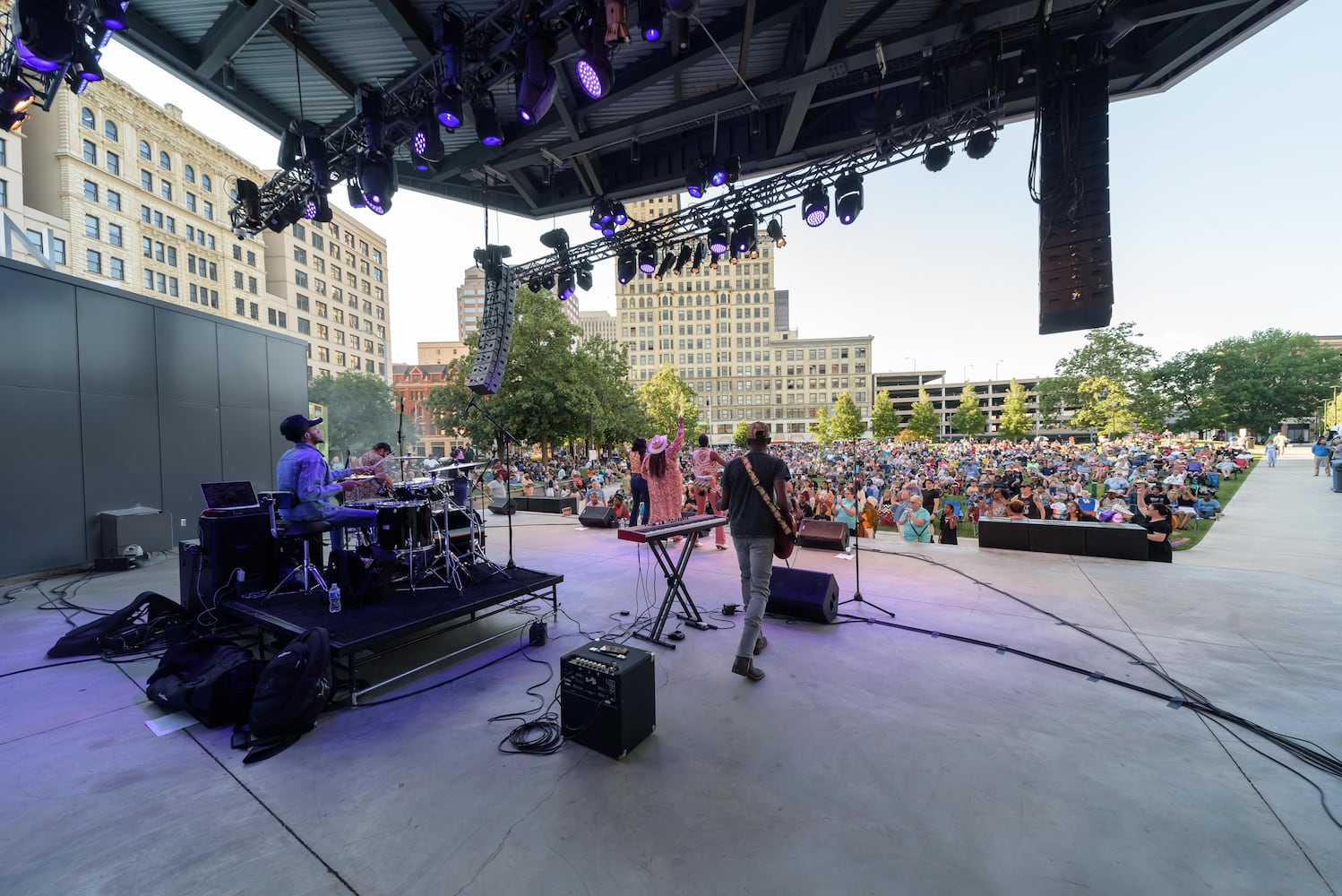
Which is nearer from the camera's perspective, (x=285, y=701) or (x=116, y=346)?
(x=285, y=701)

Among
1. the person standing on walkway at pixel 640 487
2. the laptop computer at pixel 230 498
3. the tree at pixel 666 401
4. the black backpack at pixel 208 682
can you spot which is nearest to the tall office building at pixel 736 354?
the tree at pixel 666 401

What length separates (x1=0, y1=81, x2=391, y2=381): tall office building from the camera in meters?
35.2

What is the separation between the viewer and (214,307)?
46094mm

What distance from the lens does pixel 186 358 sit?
10.7 metres

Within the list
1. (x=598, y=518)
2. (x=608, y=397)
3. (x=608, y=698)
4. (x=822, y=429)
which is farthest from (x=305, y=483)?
(x=822, y=429)

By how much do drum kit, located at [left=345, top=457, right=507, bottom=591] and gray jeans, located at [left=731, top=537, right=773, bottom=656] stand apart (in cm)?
296

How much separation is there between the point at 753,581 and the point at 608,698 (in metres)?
1.74

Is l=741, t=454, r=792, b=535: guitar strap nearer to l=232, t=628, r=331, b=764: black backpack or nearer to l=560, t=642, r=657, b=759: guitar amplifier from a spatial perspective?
l=560, t=642, r=657, b=759: guitar amplifier

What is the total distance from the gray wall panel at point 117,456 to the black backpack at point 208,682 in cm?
775

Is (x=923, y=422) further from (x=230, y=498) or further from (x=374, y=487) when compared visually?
(x=230, y=498)

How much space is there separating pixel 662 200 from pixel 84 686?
103 metres

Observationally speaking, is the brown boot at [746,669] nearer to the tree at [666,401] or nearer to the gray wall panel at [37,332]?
the gray wall panel at [37,332]

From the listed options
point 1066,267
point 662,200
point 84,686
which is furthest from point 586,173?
point 662,200

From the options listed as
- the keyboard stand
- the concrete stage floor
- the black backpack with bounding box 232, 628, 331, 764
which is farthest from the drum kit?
the keyboard stand
